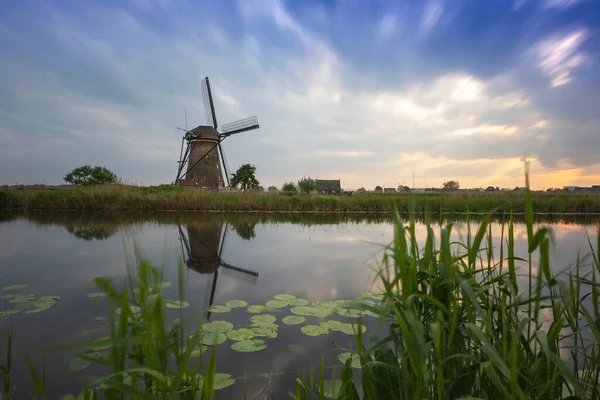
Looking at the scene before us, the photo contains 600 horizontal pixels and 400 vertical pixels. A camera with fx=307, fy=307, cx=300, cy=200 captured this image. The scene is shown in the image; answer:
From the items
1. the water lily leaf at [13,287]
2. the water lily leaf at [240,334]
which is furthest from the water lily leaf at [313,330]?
the water lily leaf at [13,287]

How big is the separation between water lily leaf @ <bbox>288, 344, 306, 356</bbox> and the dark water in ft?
0.11

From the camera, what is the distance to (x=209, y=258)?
5918 mm

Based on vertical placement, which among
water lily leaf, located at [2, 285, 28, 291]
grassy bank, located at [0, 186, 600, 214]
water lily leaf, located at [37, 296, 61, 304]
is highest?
grassy bank, located at [0, 186, 600, 214]

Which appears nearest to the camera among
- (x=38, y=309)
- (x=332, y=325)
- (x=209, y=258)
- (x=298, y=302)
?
(x=332, y=325)

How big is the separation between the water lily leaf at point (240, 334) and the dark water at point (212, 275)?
0.10 metres

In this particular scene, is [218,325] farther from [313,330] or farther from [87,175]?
[87,175]

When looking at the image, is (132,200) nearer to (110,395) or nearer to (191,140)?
(191,140)

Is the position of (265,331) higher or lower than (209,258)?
lower

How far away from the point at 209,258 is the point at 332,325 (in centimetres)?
365

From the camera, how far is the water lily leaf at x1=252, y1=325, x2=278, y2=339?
2.71 metres

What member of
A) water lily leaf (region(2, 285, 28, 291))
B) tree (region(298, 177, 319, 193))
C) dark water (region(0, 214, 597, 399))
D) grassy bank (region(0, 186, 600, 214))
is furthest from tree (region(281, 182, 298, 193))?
water lily leaf (region(2, 285, 28, 291))

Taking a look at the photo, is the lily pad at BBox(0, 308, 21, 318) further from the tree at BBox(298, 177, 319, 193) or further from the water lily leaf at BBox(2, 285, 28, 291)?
the tree at BBox(298, 177, 319, 193)

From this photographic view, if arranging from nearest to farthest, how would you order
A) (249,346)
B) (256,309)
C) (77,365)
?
(77,365)
(249,346)
(256,309)

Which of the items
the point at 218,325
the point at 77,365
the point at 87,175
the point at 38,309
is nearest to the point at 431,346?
the point at 218,325
